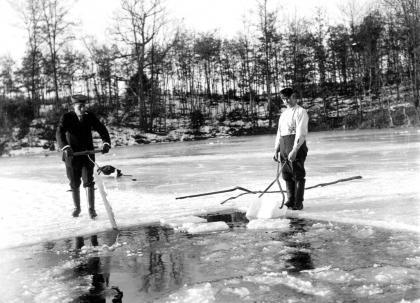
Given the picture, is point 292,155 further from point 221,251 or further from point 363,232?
point 221,251

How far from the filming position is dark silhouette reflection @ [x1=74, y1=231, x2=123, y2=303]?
3.28 meters

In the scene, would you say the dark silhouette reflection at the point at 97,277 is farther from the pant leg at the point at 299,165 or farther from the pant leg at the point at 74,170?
the pant leg at the point at 299,165

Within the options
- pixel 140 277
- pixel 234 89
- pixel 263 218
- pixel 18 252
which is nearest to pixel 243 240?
pixel 263 218

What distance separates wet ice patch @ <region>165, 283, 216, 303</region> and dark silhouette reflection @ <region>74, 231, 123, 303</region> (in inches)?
14.9

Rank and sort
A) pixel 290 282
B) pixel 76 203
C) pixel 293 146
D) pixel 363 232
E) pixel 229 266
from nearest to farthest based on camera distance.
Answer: pixel 290 282
pixel 229 266
pixel 363 232
pixel 293 146
pixel 76 203

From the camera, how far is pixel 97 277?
3787 millimetres

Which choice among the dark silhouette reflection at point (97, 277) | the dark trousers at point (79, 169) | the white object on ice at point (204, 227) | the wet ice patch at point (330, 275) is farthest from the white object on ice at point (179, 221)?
the wet ice patch at point (330, 275)

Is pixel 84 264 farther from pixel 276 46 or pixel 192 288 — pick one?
pixel 276 46

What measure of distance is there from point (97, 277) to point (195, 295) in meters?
0.99

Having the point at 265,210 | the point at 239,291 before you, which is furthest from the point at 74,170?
the point at 239,291

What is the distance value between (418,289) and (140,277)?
6.51 feet

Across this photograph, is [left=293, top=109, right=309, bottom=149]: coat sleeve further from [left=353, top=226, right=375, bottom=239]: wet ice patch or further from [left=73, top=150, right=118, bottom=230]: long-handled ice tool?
[left=73, top=150, right=118, bottom=230]: long-handled ice tool

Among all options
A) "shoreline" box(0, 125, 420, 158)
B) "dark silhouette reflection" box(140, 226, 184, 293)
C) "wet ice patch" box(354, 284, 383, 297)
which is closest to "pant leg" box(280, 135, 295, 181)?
"dark silhouette reflection" box(140, 226, 184, 293)

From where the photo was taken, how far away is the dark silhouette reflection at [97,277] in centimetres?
328
